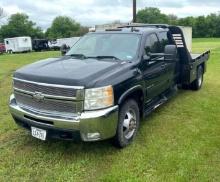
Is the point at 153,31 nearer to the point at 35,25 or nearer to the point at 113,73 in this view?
the point at 113,73

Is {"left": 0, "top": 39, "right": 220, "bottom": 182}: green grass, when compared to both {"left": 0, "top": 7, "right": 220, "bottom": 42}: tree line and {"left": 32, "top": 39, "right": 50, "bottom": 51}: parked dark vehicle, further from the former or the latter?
{"left": 0, "top": 7, "right": 220, "bottom": 42}: tree line

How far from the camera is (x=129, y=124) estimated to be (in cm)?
499


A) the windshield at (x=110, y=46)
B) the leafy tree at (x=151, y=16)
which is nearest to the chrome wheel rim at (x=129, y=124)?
the windshield at (x=110, y=46)

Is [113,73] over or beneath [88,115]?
over

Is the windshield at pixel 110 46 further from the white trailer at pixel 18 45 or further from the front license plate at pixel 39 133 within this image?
the white trailer at pixel 18 45

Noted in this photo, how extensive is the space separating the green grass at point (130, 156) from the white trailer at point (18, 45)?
45426 mm

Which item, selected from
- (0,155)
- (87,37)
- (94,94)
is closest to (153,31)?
(87,37)

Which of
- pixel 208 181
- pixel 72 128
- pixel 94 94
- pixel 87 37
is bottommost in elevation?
pixel 208 181

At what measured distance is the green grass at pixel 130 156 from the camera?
4172mm

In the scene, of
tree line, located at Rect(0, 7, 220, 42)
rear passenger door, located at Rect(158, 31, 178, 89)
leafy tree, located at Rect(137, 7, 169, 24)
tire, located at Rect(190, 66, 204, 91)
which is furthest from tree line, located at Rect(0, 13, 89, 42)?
rear passenger door, located at Rect(158, 31, 178, 89)

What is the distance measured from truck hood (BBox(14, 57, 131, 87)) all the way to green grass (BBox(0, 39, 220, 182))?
116 cm

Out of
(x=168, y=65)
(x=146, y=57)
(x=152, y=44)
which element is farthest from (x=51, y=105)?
(x=168, y=65)

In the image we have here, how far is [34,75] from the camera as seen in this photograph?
4.59 metres

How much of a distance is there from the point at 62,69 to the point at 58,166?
1.40 metres
